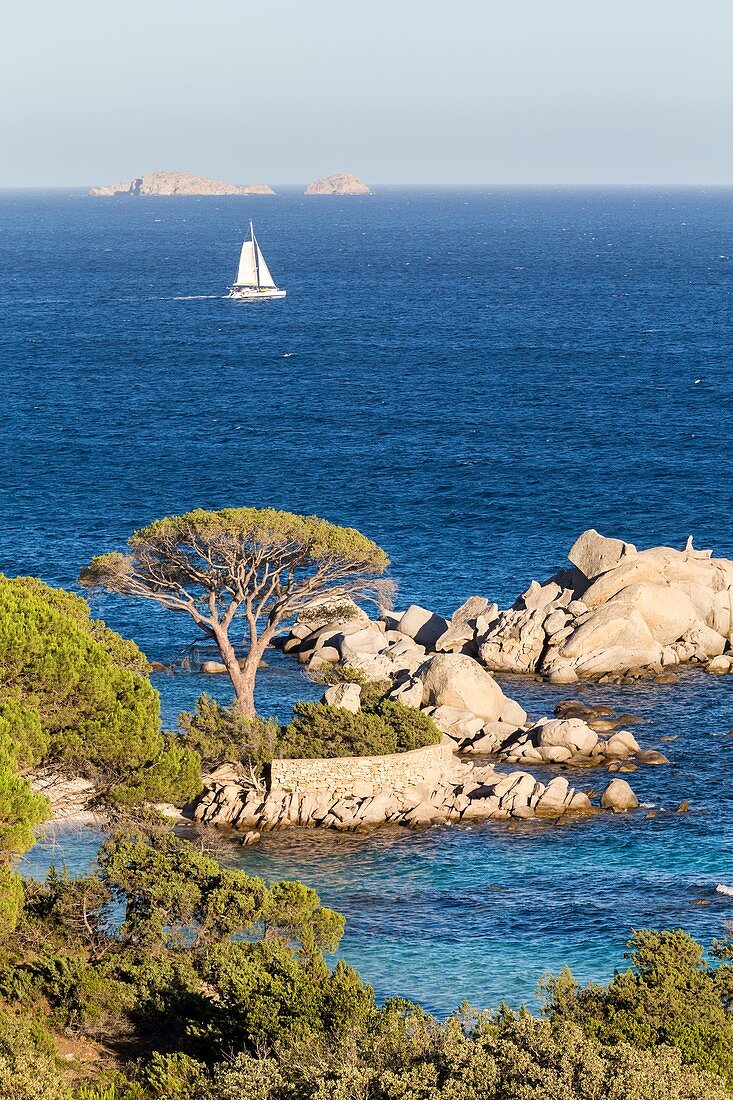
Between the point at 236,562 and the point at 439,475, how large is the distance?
4469 centimetres

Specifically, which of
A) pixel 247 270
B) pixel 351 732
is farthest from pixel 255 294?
pixel 351 732

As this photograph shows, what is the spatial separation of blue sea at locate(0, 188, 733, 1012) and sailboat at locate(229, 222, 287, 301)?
3.34m

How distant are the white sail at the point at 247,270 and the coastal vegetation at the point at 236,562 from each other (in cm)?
14307

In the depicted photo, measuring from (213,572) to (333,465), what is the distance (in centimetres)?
4833

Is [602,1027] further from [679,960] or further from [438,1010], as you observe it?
[438,1010]

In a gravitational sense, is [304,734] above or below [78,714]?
below

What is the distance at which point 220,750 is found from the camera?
4400 cm

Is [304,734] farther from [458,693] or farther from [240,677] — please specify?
[458,693]

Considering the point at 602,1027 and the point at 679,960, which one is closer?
the point at 602,1027

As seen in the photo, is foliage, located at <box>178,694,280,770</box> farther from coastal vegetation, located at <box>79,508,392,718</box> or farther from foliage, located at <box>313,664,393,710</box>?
foliage, located at <box>313,664,393,710</box>

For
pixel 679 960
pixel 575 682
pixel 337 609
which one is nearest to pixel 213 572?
pixel 337 609

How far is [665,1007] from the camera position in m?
23.9

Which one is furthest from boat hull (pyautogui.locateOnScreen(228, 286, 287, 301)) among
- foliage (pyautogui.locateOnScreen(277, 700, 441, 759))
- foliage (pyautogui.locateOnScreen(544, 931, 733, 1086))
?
foliage (pyautogui.locateOnScreen(544, 931, 733, 1086))

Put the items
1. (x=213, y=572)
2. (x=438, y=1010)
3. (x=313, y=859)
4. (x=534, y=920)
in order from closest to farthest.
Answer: (x=438, y=1010) < (x=534, y=920) < (x=313, y=859) < (x=213, y=572)
